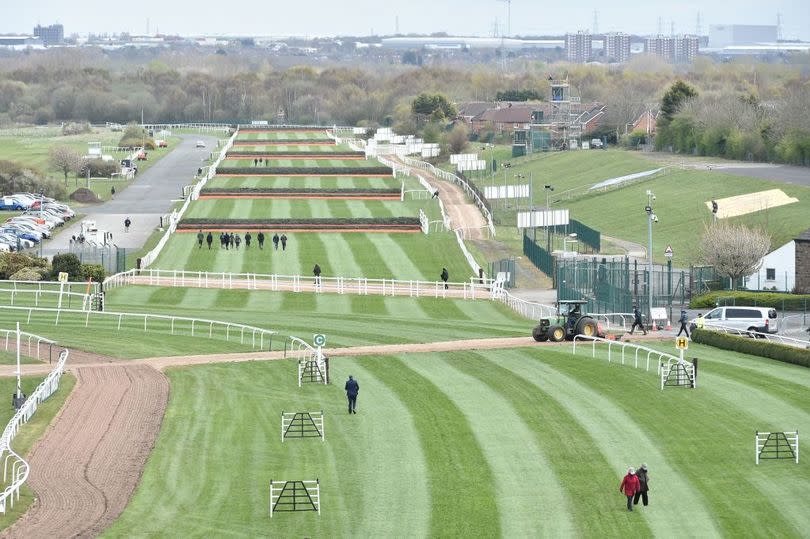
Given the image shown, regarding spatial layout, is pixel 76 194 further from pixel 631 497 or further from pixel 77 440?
pixel 631 497

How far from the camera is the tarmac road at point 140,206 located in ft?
323

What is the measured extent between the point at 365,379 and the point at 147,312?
790 inches

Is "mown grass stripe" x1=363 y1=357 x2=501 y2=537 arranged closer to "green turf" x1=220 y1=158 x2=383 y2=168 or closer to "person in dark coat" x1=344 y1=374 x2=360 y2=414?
A: "person in dark coat" x1=344 y1=374 x2=360 y2=414

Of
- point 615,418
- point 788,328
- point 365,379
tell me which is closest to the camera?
point 615,418

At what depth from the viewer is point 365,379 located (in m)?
49.9

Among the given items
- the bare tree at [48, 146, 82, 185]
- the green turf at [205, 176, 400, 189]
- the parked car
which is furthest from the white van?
Answer: the bare tree at [48, 146, 82, 185]

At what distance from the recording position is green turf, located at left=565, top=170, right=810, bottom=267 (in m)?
92.0

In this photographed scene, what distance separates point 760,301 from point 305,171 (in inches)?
3232

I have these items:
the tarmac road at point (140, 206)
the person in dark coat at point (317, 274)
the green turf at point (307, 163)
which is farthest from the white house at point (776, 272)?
the green turf at point (307, 163)

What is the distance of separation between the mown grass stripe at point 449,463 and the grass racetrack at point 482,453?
0.06m

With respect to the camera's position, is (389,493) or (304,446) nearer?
(389,493)

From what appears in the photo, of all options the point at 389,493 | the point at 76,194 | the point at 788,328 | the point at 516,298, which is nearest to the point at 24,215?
the point at 76,194

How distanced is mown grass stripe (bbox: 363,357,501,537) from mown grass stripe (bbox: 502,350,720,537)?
10.4 ft

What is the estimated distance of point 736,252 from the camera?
247 ft
